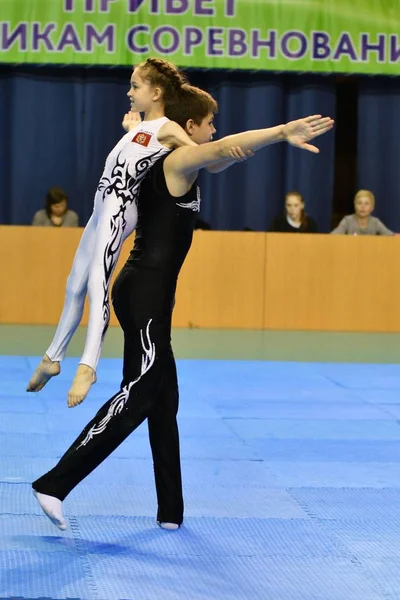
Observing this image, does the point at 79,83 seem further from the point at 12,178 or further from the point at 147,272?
the point at 147,272

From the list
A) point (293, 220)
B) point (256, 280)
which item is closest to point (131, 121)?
point (256, 280)

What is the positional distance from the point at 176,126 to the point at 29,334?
6960mm

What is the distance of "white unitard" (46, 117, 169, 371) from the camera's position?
4047mm

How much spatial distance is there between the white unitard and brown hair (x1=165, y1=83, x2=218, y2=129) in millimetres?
80

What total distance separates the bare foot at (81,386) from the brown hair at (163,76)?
1055 millimetres

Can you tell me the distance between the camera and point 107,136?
13836 millimetres

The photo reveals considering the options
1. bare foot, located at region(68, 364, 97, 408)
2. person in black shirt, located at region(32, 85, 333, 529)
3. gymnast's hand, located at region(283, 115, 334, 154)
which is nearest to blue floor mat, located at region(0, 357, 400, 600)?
person in black shirt, located at region(32, 85, 333, 529)

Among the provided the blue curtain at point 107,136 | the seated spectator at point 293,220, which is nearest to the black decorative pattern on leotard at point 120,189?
the seated spectator at point 293,220

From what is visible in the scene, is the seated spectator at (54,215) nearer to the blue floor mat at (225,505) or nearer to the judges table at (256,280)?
the judges table at (256,280)

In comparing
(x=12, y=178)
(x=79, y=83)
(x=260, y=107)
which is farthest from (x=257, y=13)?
(x=12, y=178)

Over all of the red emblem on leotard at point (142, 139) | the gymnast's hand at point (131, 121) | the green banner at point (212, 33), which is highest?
the green banner at point (212, 33)

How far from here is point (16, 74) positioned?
44.7ft

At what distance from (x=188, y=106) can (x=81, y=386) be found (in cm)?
114

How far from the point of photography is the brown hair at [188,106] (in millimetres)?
4203
